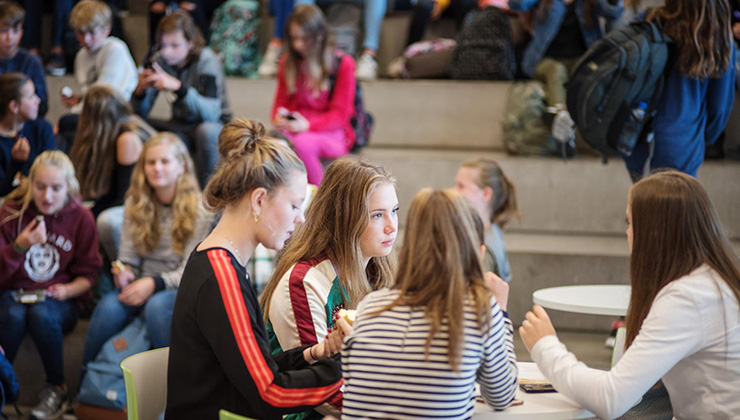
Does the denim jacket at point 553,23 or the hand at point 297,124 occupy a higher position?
the denim jacket at point 553,23

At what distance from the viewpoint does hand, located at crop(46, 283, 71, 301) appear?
3.52 m

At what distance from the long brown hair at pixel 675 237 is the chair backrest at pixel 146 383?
1168mm

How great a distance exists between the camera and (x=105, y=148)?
3.96m

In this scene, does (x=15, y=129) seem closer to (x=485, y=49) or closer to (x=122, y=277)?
(x=122, y=277)

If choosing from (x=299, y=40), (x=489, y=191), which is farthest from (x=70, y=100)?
(x=489, y=191)

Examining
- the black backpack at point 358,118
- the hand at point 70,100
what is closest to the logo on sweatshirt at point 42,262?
the hand at point 70,100

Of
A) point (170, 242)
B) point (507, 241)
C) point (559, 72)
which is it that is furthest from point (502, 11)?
point (170, 242)

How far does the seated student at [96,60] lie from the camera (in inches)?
177

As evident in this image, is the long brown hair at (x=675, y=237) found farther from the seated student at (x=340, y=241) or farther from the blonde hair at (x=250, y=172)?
the blonde hair at (x=250, y=172)

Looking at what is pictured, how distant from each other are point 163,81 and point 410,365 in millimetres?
2994

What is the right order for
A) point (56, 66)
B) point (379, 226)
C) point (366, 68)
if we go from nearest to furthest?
point (379, 226)
point (366, 68)
point (56, 66)

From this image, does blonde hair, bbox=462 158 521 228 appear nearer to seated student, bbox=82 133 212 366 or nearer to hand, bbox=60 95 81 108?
seated student, bbox=82 133 212 366

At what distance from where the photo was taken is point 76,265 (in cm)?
362

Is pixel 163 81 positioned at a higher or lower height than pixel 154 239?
higher
